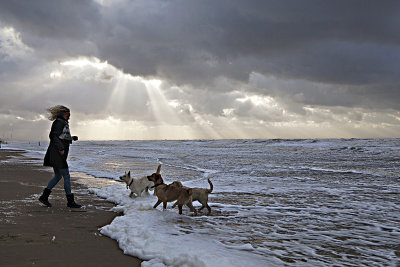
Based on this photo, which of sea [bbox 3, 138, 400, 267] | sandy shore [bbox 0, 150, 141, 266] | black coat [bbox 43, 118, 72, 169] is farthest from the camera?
black coat [bbox 43, 118, 72, 169]

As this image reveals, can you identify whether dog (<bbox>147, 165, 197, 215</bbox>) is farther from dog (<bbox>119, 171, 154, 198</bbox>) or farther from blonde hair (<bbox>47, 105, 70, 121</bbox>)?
blonde hair (<bbox>47, 105, 70, 121</bbox>)

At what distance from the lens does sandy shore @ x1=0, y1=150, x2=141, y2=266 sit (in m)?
3.41

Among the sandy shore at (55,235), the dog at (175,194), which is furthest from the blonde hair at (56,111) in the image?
the dog at (175,194)

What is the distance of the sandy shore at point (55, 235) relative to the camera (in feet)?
11.2

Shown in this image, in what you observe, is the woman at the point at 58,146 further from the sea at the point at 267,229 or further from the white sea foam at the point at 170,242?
the white sea foam at the point at 170,242

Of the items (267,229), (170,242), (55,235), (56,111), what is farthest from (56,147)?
(267,229)

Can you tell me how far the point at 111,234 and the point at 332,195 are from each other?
619cm

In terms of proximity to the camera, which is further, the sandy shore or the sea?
the sea

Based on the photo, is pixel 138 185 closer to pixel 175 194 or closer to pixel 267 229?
pixel 175 194

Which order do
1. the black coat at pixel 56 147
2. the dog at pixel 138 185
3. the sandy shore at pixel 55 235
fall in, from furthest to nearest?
the dog at pixel 138 185
the black coat at pixel 56 147
the sandy shore at pixel 55 235

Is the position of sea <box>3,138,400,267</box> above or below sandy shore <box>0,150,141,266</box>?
below

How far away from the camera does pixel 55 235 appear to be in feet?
13.8

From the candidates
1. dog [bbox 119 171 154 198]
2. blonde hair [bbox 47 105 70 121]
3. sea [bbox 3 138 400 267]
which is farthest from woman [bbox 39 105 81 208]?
dog [bbox 119 171 154 198]

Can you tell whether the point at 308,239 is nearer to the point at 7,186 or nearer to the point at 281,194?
the point at 281,194
